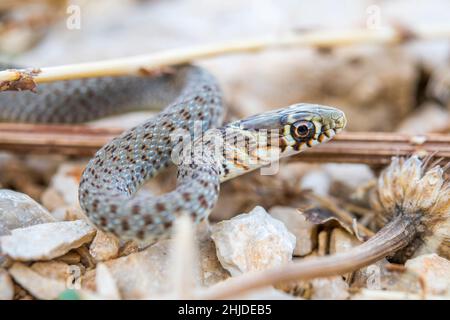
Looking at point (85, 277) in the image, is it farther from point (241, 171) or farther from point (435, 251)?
point (435, 251)

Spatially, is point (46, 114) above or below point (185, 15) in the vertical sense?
below

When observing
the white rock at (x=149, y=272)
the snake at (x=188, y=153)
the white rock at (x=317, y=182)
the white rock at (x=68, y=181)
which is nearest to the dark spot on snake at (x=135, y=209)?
the snake at (x=188, y=153)

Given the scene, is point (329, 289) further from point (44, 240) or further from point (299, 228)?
point (44, 240)

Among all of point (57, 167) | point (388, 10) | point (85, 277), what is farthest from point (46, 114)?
point (388, 10)

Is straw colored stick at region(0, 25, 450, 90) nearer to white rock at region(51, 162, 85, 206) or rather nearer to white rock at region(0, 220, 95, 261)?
white rock at region(51, 162, 85, 206)

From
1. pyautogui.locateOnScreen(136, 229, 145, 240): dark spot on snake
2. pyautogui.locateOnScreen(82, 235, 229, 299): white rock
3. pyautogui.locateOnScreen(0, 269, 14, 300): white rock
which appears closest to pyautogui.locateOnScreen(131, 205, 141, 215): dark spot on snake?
pyautogui.locateOnScreen(136, 229, 145, 240): dark spot on snake

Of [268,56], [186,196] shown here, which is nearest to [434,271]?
[186,196]
